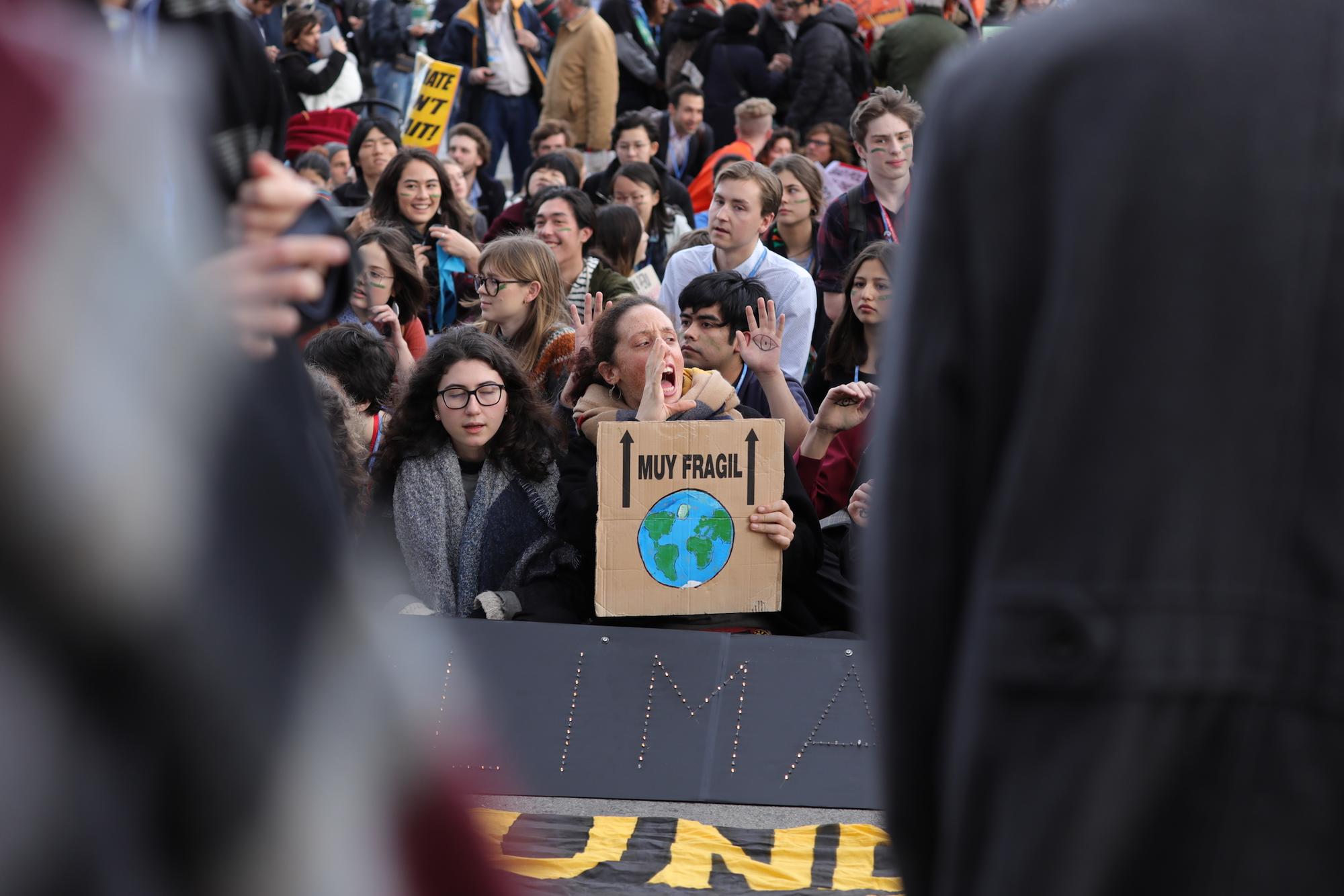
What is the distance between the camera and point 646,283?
7.48 m

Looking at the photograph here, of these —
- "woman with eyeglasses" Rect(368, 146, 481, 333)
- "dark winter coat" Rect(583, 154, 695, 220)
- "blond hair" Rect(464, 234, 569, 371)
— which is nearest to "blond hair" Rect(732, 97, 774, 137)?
"dark winter coat" Rect(583, 154, 695, 220)

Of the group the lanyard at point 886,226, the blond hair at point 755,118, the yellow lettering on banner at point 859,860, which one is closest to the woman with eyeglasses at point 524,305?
the lanyard at point 886,226

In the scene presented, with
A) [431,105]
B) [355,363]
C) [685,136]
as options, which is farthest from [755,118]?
[355,363]

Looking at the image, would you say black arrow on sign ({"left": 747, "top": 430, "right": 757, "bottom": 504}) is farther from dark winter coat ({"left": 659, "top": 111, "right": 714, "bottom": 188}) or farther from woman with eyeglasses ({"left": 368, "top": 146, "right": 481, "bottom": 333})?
dark winter coat ({"left": 659, "top": 111, "right": 714, "bottom": 188})

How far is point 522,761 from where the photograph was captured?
4406mm

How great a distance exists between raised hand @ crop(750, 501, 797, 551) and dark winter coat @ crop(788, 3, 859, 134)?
6.64 metres

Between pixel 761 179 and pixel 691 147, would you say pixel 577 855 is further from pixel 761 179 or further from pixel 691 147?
pixel 691 147

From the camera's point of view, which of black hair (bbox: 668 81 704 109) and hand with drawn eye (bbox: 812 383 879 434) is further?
black hair (bbox: 668 81 704 109)

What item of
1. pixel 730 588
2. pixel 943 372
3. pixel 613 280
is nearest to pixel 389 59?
pixel 613 280

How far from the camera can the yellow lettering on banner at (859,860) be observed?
3.81m

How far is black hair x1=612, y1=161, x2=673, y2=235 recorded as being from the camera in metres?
8.73

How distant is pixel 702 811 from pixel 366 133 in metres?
5.82

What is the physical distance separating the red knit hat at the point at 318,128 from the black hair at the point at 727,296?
582 cm

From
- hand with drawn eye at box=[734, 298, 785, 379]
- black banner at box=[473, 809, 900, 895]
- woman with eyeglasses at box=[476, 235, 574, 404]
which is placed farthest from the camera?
woman with eyeglasses at box=[476, 235, 574, 404]
